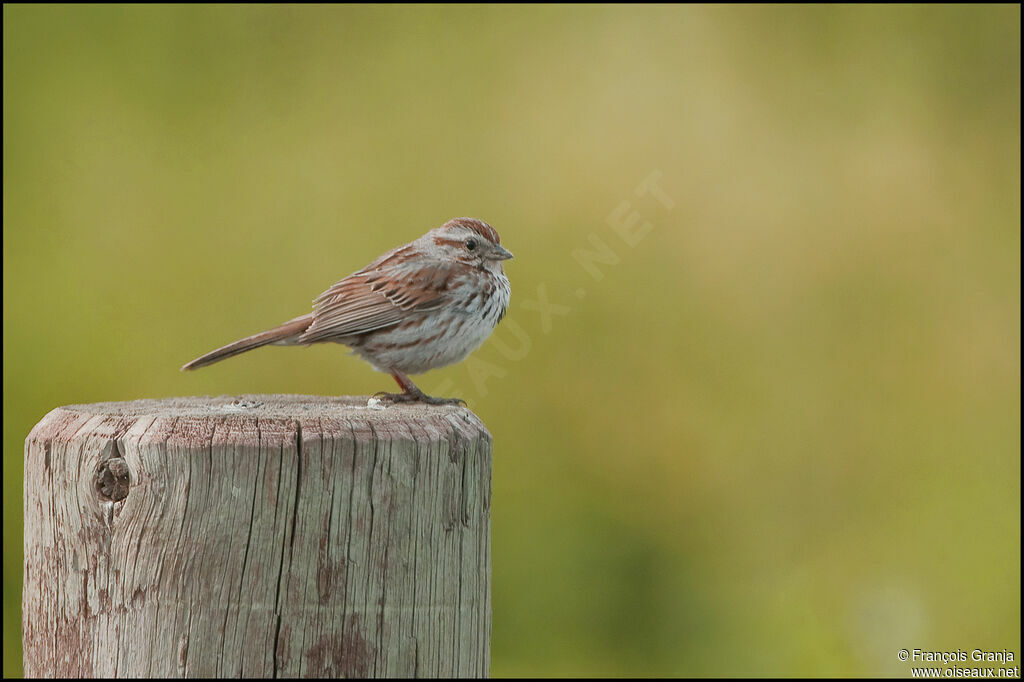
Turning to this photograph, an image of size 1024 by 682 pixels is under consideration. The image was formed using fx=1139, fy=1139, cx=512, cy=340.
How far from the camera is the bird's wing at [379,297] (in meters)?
4.41

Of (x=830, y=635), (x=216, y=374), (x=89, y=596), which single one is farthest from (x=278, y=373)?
(x=89, y=596)

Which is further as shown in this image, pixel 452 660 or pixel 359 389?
pixel 359 389

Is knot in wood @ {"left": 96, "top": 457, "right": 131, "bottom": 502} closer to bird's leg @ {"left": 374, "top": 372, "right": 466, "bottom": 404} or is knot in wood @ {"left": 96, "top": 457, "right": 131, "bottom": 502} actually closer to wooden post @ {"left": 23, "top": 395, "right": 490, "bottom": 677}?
wooden post @ {"left": 23, "top": 395, "right": 490, "bottom": 677}

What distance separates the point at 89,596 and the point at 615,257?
523 cm

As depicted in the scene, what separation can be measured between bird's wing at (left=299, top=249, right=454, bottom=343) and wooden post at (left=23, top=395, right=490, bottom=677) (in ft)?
5.61

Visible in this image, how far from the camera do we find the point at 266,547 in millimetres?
2494

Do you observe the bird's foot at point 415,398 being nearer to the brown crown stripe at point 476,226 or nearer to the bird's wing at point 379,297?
the bird's wing at point 379,297

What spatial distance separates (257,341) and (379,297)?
1.69ft

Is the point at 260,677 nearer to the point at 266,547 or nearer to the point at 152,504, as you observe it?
the point at 266,547

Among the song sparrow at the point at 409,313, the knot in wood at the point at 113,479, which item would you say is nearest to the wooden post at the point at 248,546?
the knot in wood at the point at 113,479

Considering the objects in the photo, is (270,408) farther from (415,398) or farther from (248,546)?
(415,398)

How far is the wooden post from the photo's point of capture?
2492mm

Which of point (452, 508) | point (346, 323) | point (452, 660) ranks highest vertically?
point (346, 323)

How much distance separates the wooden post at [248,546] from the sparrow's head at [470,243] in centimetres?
213
